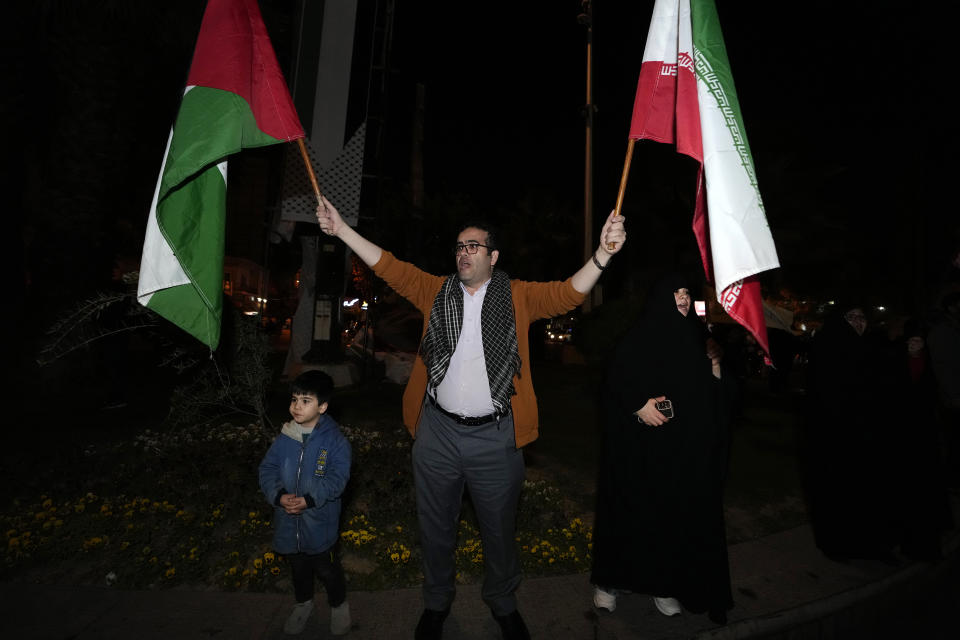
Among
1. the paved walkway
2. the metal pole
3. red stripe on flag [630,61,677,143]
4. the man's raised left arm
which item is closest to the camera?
the man's raised left arm

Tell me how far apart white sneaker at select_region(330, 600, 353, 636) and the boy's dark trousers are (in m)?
0.03

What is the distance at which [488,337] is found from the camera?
3.04 meters

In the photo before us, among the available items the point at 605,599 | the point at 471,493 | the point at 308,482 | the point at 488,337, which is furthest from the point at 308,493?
the point at 605,599

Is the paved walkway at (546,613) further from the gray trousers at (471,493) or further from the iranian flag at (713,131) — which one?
the iranian flag at (713,131)

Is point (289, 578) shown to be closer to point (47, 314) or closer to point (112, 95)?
point (47, 314)

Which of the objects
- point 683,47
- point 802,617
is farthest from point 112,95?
point 802,617

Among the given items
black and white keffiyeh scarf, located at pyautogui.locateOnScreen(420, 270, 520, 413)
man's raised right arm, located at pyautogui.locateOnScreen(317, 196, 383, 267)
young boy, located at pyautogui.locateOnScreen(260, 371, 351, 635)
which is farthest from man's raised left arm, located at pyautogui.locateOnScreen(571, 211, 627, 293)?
young boy, located at pyautogui.locateOnScreen(260, 371, 351, 635)

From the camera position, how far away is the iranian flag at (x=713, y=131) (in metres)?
3.07

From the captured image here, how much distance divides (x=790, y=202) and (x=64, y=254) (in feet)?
75.1

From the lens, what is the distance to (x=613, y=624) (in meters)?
3.46

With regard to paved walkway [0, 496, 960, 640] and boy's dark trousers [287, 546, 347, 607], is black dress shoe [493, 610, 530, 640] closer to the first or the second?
paved walkway [0, 496, 960, 640]

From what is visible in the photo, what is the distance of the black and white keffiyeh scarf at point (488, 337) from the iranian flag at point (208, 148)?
124 centimetres

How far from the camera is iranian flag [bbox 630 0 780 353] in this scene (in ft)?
10.1

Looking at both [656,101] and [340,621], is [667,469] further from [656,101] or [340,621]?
[656,101]
